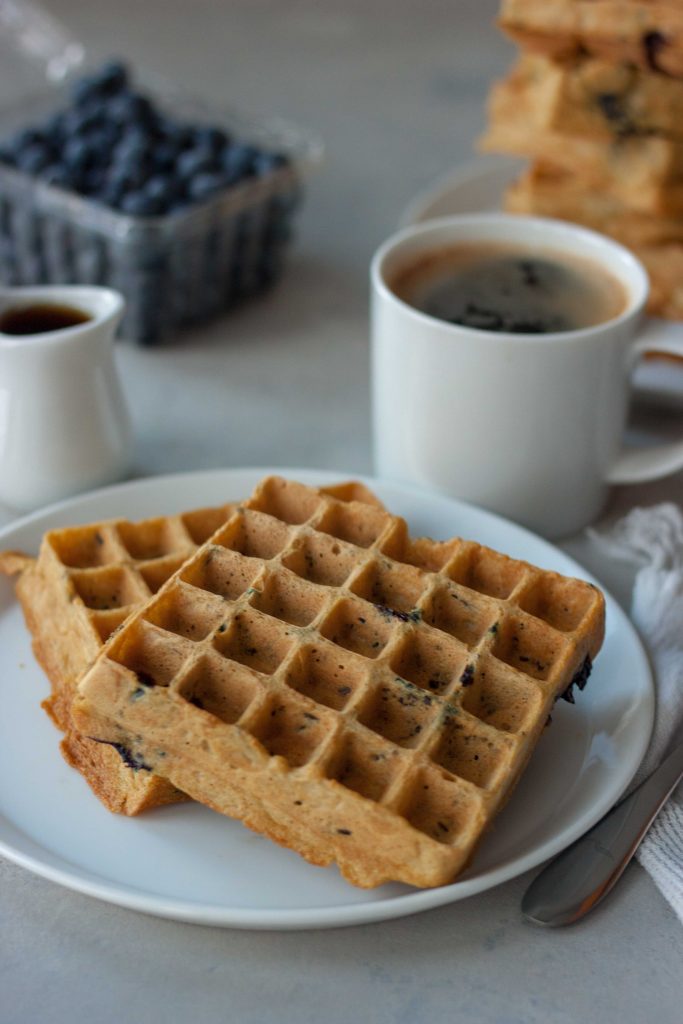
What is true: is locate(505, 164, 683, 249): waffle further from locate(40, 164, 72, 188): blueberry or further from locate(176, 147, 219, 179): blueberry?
locate(40, 164, 72, 188): blueberry

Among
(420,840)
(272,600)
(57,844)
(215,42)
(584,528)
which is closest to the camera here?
(420,840)

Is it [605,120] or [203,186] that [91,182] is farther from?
[605,120]

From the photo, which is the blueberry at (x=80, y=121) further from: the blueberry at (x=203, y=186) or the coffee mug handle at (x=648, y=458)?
the coffee mug handle at (x=648, y=458)

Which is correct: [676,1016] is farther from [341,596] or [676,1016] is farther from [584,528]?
[584,528]

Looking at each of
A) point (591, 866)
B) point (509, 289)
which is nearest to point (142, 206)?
point (509, 289)

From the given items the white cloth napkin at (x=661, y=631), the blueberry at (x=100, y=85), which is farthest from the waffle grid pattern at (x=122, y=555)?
the blueberry at (x=100, y=85)

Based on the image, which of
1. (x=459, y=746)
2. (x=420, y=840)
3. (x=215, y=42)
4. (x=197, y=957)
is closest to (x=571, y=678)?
(x=459, y=746)
